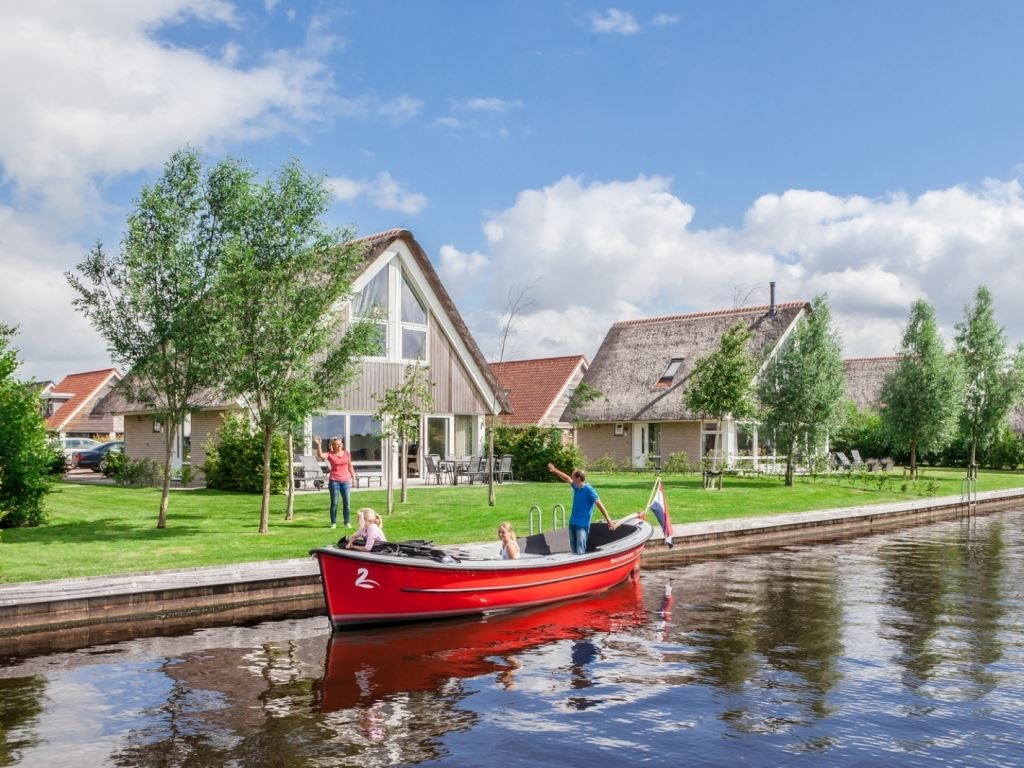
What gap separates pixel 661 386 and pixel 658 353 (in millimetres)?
2816

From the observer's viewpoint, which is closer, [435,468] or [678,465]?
[435,468]

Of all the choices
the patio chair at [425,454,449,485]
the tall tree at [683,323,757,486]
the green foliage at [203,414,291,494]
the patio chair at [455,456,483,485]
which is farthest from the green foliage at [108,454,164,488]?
the tall tree at [683,323,757,486]

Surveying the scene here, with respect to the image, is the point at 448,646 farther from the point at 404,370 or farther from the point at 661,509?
the point at 404,370

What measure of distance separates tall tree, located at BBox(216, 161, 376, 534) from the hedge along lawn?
1.75 metres

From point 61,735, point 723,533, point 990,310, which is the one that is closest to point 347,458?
point 723,533

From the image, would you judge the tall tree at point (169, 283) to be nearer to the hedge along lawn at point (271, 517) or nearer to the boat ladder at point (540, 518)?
the hedge along lawn at point (271, 517)

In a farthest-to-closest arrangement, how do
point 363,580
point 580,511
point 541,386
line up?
point 541,386
point 580,511
point 363,580

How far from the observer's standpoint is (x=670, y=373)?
43.0m

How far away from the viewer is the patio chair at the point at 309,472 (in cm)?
2558

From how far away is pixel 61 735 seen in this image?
27.4 feet

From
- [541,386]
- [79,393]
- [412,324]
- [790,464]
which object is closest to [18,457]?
[412,324]

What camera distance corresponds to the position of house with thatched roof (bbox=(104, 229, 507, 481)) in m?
27.6

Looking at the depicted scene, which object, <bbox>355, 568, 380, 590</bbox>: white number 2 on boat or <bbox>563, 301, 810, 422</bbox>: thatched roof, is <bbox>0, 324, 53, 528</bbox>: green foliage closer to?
→ <bbox>355, 568, 380, 590</bbox>: white number 2 on boat

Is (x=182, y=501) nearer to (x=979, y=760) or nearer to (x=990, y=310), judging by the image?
(x=979, y=760)
